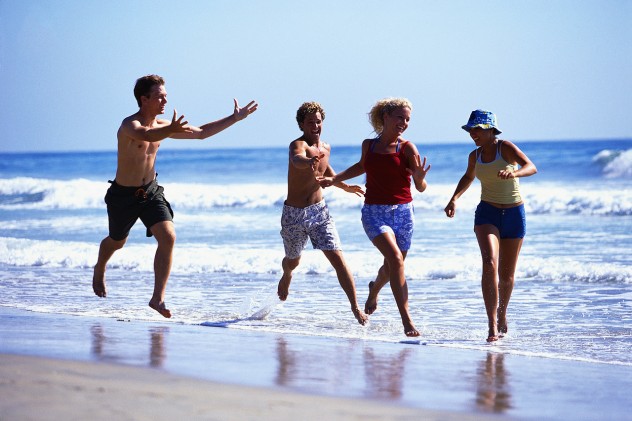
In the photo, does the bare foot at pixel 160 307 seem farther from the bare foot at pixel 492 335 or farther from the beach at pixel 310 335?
the bare foot at pixel 492 335

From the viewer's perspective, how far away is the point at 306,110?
7.31 m

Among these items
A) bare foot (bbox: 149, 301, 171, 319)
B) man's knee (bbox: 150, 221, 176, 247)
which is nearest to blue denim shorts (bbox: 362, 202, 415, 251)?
man's knee (bbox: 150, 221, 176, 247)

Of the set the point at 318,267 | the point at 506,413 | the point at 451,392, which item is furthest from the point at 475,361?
the point at 318,267

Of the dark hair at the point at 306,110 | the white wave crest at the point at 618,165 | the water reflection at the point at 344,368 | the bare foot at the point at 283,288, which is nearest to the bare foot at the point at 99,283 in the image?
the bare foot at the point at 283,288

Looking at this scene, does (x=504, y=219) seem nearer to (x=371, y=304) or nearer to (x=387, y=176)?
(x=387, y=176)

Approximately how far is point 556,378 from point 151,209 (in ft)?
10.7

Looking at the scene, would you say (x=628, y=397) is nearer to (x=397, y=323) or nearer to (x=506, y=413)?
(x=506, y=413)

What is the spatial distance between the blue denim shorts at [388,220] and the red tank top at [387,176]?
0.14 ft

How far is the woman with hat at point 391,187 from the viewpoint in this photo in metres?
6.94

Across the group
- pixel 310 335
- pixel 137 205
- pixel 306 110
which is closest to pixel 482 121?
pixel 306 110

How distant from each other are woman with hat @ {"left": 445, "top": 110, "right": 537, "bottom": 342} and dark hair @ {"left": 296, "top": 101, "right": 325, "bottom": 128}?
3.87ft

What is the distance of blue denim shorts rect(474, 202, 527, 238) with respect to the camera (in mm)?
6820

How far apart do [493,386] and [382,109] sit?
267cm

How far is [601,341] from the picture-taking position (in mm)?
6824
